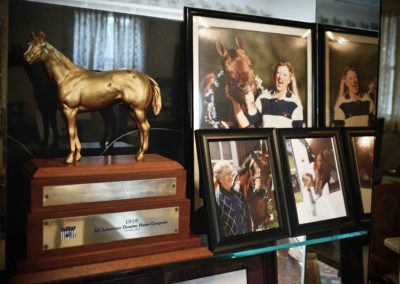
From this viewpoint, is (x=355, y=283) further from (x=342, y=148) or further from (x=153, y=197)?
(x=153, y=197)

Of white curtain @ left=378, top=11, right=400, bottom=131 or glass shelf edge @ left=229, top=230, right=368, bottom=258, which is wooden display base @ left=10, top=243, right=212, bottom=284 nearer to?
glass shelf edge @ left=229, top=230, right=368, bottom=258

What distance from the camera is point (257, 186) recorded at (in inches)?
24.6

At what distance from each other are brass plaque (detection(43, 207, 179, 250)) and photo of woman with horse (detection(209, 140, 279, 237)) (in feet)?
0.27

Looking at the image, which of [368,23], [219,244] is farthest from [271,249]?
[368,23]

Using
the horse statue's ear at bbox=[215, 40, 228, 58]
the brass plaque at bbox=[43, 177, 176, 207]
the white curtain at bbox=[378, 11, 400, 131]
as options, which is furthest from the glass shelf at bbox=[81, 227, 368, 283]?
the horse statue's ear at bbox=[215, 40, 228, 58]

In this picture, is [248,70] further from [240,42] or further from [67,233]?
[67,233]

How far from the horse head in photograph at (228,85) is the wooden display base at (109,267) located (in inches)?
9.6

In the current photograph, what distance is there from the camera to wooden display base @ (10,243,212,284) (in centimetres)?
48

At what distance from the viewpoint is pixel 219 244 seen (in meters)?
0.57

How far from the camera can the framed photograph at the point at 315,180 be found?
649mm

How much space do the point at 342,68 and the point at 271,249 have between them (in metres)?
0.45

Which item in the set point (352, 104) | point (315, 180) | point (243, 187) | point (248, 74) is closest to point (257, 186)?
point (243, 187)

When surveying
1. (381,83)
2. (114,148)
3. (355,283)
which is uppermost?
(381,83)

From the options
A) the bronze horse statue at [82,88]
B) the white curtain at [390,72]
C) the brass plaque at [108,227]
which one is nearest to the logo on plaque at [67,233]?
the brass plaque at [108,227]
